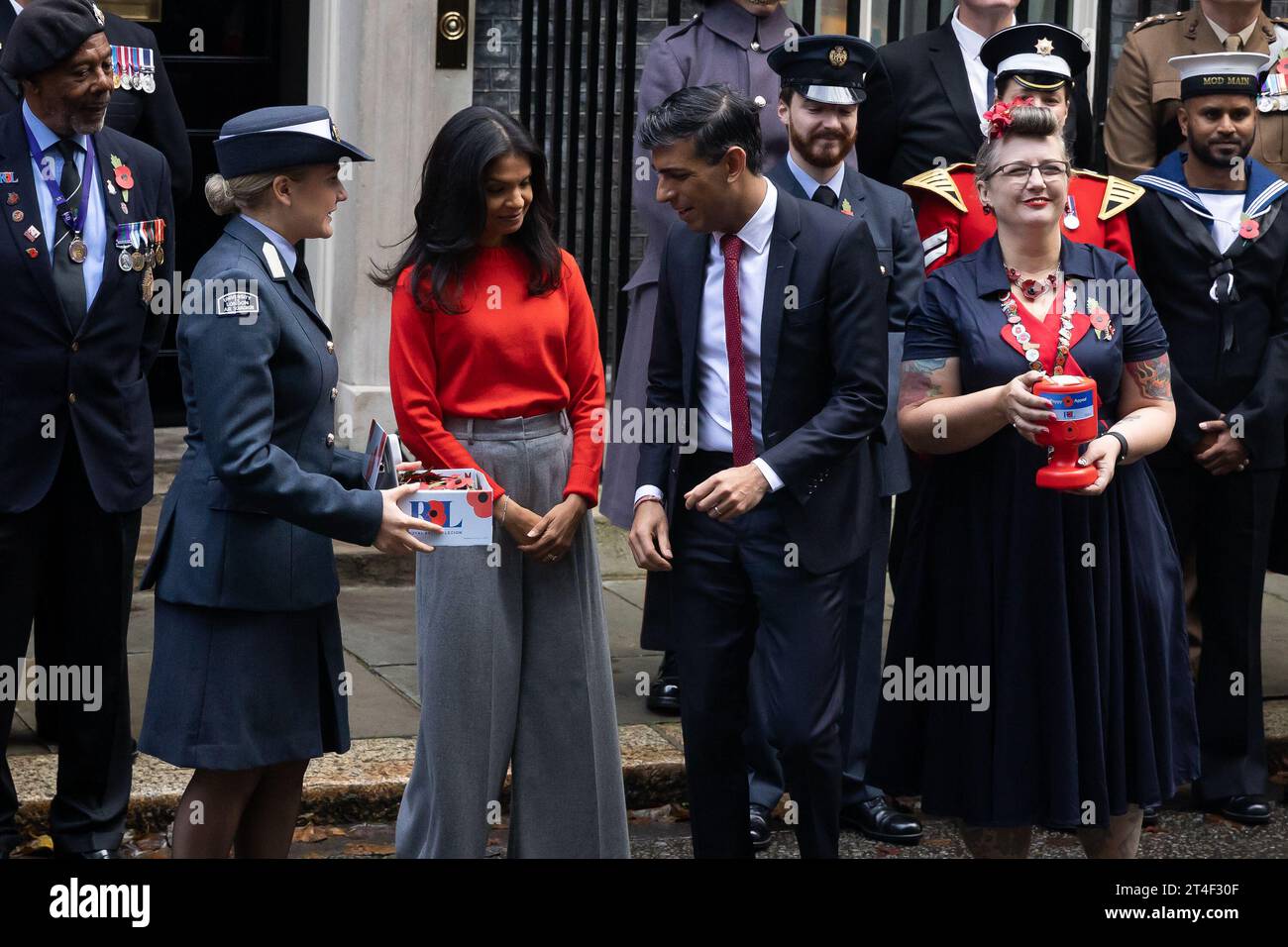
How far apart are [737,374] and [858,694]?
1531mm

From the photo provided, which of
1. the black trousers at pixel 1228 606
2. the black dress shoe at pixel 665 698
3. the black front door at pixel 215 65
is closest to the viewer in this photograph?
the black trousers at pixel 1228 606

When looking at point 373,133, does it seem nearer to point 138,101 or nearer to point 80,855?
point 138,101

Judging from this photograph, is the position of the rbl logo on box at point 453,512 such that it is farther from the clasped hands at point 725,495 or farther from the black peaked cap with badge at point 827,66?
Answer: the black peaked cap with badge at point 827,66

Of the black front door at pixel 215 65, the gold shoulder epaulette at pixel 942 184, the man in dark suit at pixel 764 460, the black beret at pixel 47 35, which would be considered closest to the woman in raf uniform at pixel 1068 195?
the gold shoulder epaulette at pixel 942 184

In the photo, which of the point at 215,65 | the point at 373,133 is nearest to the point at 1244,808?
the point at 373,133

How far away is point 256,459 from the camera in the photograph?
443 cm

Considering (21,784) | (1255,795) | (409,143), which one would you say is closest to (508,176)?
(21,784)

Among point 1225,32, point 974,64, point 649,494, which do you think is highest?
point 1225,32

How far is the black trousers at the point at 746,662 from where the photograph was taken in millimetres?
4969

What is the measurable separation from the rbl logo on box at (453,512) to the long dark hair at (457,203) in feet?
1.74

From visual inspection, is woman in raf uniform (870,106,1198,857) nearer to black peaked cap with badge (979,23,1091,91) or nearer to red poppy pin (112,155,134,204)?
black peaked cap with badge (979,23,1091,91)

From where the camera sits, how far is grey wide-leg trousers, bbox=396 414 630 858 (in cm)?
488

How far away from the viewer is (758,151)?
4.98 m
